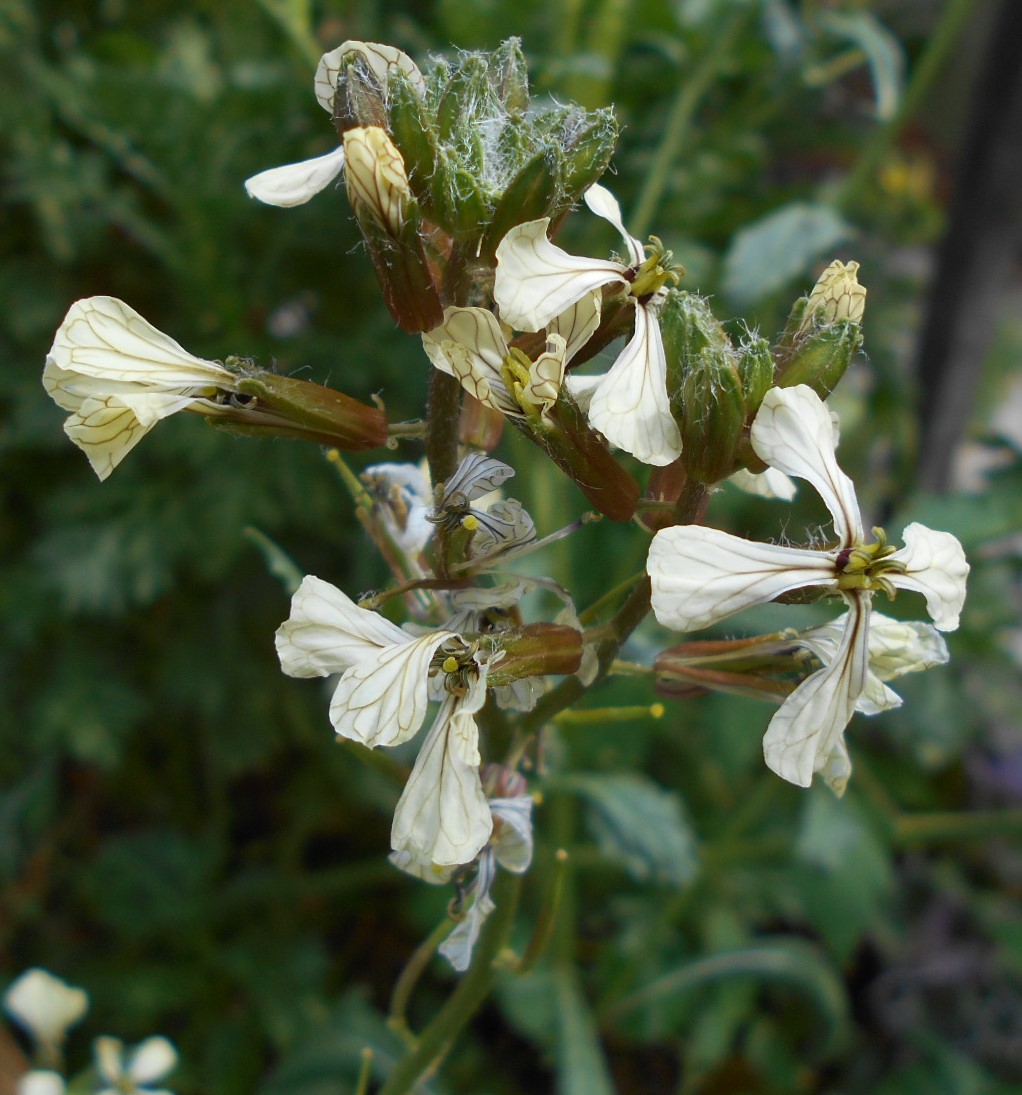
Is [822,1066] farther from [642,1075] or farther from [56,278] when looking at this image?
[56,278]

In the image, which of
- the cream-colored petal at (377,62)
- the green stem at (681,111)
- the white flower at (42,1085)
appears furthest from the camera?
the green stem at (681,111)

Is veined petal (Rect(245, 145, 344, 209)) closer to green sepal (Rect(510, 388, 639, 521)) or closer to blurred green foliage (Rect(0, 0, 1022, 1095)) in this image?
green sepal (Rect(510, 388, 639, 521))

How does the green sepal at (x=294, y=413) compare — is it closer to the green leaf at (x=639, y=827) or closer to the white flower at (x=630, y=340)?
the white flower at (x=630, y=340)

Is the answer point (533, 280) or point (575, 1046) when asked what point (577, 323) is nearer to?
point (533, 280)

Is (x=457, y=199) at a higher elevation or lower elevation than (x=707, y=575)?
higher

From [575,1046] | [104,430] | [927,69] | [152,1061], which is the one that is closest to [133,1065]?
[152,1061]

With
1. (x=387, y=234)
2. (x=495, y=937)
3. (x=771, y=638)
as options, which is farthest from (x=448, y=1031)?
(x=387, y=234)

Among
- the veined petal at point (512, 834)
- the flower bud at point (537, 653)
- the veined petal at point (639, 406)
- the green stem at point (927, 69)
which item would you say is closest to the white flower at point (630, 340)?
the veined petal at point (639, 406)
